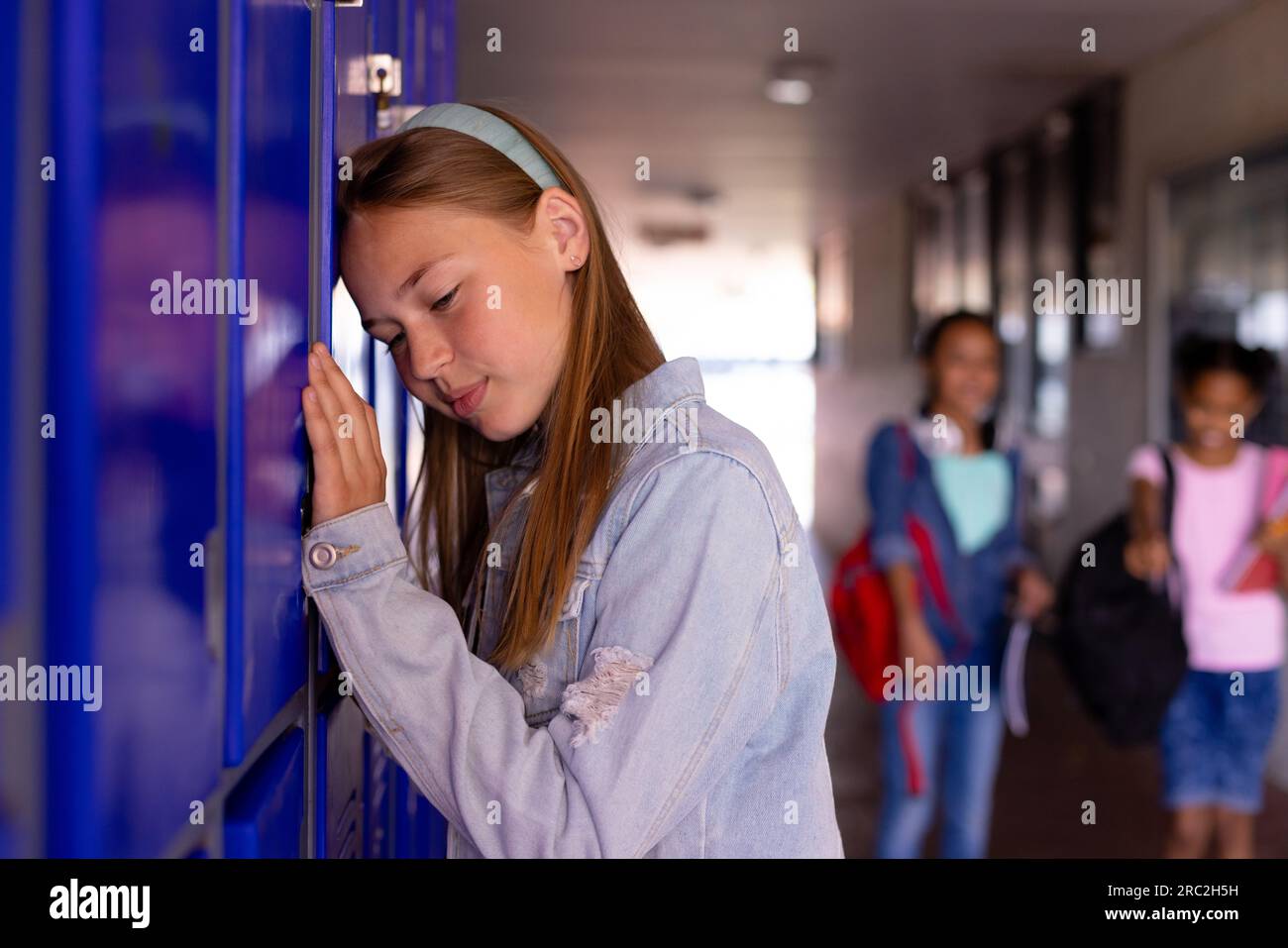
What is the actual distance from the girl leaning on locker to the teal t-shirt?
215 cm

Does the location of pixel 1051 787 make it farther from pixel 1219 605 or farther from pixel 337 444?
pixel 337 444

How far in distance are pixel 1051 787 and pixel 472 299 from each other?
3977 millimetres

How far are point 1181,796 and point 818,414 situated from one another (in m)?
12.7

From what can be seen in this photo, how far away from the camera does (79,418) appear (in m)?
0.51

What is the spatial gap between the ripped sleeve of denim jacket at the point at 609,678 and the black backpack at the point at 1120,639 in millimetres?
2323

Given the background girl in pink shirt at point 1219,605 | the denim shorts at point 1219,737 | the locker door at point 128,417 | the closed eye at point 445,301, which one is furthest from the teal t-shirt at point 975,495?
the locker door at point 128,417

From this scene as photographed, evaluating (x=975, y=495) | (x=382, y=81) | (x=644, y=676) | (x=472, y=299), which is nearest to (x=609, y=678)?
(x=644, y=676)

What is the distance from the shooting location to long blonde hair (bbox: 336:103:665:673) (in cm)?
108

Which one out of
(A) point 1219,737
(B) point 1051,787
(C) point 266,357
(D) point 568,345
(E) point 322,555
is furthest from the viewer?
(B) point 1051,787

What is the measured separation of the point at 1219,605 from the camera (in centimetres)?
314

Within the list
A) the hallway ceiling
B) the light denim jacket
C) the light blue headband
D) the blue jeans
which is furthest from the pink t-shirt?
the light blue headband

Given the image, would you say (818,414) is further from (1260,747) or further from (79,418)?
(79,418)

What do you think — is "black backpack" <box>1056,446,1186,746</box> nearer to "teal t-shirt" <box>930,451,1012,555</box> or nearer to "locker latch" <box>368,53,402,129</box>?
"teal t-shirt" <box>930,451,1012,555</box>

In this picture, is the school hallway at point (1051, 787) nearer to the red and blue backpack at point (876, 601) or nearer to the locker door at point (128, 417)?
the red and blue backpack at point (876, 601)
